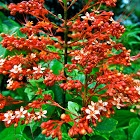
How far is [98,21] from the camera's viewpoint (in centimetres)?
84

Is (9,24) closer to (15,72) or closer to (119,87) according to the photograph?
(15,72)

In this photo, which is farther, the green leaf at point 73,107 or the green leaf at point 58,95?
the green leaf at point 58,95

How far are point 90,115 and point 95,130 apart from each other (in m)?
0.25

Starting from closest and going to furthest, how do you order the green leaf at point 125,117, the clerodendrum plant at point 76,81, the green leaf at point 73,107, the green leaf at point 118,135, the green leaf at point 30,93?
the clerodendrum plant at point 76,81
the green leaf at point 73,107
the green leaf at point 30,93
the green leaf at point 118,135
the green leaf at point 125,117

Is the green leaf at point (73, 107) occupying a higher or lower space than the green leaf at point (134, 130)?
higher

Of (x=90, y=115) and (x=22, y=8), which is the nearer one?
(x=90, y=115)

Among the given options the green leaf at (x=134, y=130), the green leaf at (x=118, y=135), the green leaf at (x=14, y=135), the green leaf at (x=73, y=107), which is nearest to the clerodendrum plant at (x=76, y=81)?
the green leaf at (x=73, y=107)

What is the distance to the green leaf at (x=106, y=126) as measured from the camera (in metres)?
0.83

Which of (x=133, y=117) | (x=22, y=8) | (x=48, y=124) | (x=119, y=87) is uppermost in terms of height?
(x=22, y=8)

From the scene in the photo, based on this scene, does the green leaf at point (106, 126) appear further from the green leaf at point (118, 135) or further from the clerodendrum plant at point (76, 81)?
the green leaf at point (118, 135)

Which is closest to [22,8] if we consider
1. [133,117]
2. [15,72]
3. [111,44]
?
[15,72]

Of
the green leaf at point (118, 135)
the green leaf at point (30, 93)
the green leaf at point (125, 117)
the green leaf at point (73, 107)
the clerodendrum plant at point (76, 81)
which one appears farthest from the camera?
the green leaf at point (125, 117)

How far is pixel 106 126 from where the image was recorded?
2.85ft

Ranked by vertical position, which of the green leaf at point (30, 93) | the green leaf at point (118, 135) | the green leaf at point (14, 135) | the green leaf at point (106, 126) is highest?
the green leaf at point (30, 93)
